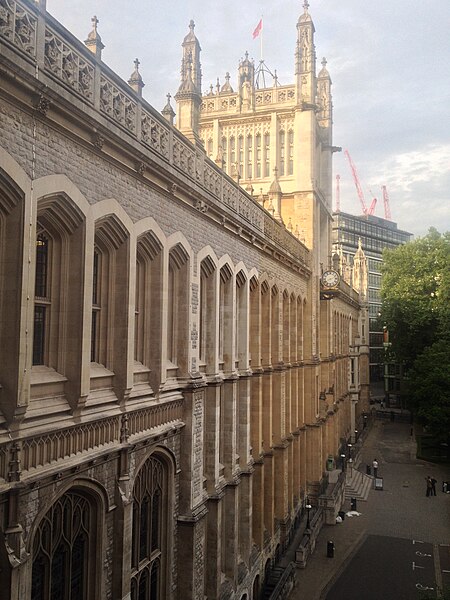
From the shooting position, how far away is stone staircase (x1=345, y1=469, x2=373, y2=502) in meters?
37.1

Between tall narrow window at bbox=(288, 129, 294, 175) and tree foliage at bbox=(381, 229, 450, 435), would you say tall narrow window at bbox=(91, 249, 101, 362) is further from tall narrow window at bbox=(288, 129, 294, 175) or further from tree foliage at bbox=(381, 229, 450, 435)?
tree foliage at bbox=(381, 229, 450, 435)

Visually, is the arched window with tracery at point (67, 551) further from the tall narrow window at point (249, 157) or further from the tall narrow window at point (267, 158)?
the tall narrow window at point (249, 157)

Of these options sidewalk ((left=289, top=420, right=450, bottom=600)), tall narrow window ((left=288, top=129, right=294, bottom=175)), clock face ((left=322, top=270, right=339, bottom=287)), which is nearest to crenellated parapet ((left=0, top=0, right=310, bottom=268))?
sidewalk ((left=289, top=420, right=450, bottom=600))

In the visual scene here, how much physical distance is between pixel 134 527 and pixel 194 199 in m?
8.23

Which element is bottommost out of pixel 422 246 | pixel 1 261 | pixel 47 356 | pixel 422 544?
pixel 422 544

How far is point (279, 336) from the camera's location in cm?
2580

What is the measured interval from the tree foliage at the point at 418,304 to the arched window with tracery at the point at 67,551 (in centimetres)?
3688

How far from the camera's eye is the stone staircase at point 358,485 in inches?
1462

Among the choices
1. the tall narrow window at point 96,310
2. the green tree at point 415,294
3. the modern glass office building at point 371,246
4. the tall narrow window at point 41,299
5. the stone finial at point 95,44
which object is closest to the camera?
the tall narrow window at point 41,299

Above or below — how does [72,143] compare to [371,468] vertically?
above

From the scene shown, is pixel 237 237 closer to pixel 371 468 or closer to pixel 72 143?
pixel 72 143

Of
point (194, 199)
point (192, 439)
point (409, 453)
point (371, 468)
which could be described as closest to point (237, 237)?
point (194, 199)

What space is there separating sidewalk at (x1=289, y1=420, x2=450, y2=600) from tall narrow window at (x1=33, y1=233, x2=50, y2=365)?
17.7 metres

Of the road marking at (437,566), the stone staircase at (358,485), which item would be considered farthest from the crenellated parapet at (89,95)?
the stone staircase at (358,485)
